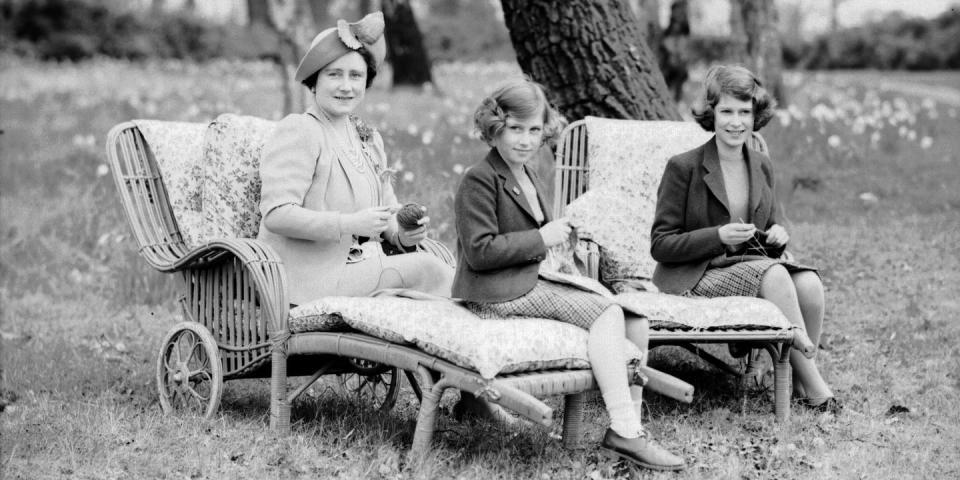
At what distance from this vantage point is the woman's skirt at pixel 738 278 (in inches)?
173

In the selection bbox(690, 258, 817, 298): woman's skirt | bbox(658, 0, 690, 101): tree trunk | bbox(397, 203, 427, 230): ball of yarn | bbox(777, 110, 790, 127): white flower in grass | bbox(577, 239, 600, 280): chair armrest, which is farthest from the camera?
bbox(658, 0, 690, 101): tree trunk

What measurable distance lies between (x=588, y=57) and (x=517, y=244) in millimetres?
2746

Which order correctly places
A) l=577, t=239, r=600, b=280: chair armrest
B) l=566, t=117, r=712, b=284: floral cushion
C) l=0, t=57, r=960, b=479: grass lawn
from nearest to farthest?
1. l=0, t=57, r=960, b=479: grass lawn
2. l=577, t=239, r=600, b=280: chair armrest
3. l=566, t=117, r=712, b=284: floral cushion

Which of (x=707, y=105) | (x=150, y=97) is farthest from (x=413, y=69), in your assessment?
(x=707, y=105)

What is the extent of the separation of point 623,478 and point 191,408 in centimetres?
174

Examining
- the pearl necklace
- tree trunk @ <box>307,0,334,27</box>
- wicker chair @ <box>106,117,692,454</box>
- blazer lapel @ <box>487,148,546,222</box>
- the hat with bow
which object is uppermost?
tree trunk @ <box>307,0,334,27</box>

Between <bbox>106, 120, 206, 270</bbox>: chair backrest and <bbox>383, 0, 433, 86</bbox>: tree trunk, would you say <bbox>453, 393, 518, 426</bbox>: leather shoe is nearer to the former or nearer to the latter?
<bbox>106, 120, 206, 270</bbox>: chair backrest

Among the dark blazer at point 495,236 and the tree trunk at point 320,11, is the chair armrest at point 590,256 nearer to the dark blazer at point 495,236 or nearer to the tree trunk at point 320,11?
the dark blazer at point 495,236

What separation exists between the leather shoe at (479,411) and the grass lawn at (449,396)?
0.06 metres

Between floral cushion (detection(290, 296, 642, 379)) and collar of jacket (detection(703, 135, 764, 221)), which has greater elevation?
collar of jacket (detection(703, 135, 764, 221))

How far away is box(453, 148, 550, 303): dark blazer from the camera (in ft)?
12.1

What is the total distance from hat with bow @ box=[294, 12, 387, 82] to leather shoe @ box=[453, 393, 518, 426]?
1.38 meters

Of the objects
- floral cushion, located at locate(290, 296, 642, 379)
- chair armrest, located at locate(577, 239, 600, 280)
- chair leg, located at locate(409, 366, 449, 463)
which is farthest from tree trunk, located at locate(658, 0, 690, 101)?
chair leg, located at locate(409, 366, 449, 463)

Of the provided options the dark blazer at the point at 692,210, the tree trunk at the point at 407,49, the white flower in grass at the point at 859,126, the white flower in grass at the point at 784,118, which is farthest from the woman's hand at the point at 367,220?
the tree trunk at the point at 407,49
